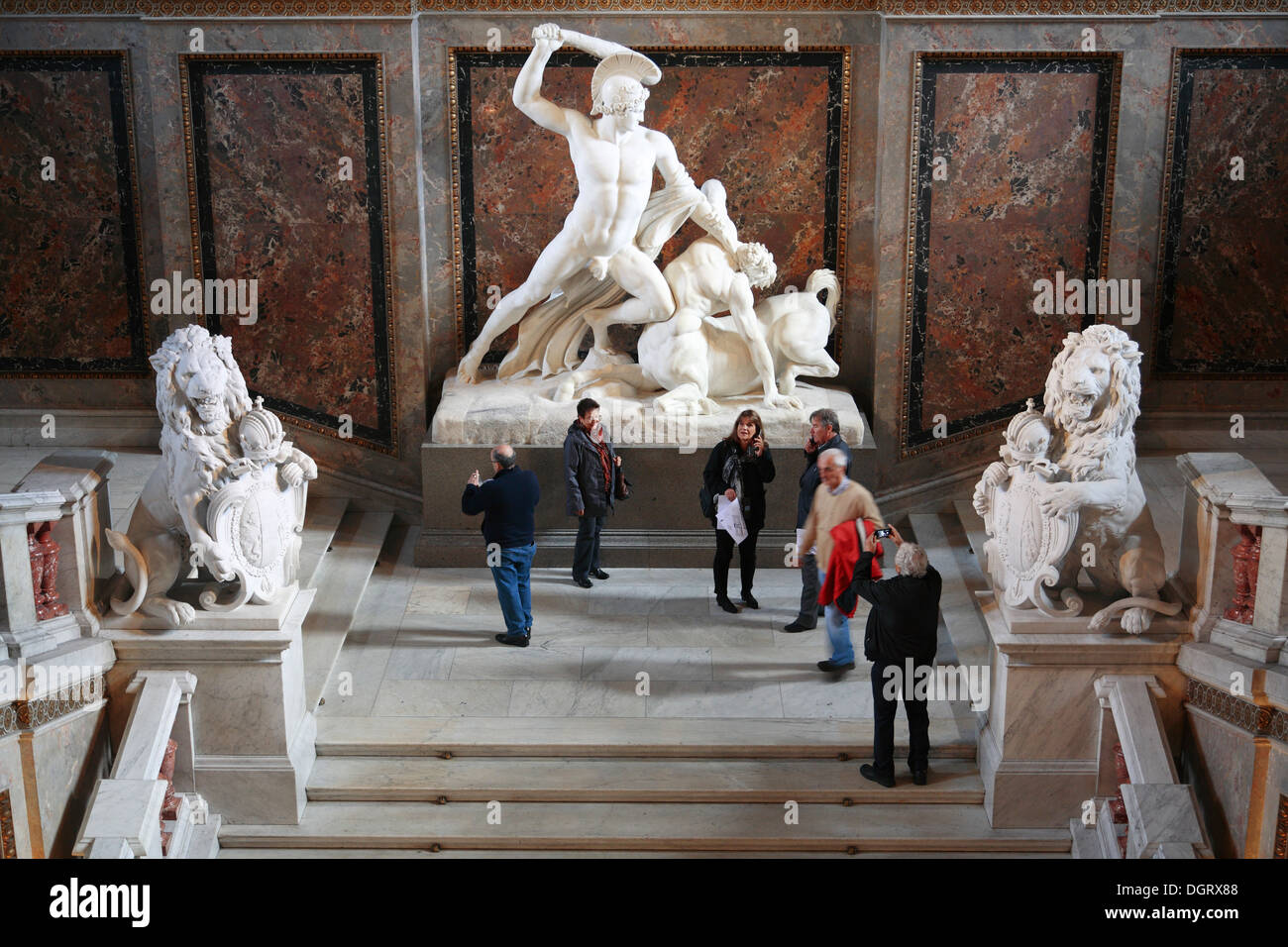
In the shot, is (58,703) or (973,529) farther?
(973,529)

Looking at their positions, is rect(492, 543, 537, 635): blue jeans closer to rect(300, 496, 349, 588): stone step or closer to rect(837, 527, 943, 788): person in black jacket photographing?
rect(300, 496, 349, 588): stone step

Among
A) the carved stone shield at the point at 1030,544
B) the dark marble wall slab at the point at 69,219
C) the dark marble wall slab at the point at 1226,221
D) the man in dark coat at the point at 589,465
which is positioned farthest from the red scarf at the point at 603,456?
the dark marble wall slab at the point at 1226,221

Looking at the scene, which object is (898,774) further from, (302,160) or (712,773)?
(302,160)

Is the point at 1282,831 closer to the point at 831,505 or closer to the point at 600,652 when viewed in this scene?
the point at 831,505

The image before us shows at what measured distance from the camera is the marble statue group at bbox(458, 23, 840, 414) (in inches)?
392

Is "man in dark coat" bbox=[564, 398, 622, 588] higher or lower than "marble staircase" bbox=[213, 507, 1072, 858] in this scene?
higher

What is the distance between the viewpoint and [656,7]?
10484 millimetres

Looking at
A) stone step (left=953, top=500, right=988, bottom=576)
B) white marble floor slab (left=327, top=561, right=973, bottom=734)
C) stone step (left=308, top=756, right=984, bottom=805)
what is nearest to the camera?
stone step (left=308, top=756, right=984, bottom=805)

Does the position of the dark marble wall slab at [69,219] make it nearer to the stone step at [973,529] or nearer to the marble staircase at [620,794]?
the marble staircase at [620,794]

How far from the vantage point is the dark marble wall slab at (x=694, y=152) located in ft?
34.8

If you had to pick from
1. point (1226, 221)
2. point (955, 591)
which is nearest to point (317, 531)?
point (955, 591)

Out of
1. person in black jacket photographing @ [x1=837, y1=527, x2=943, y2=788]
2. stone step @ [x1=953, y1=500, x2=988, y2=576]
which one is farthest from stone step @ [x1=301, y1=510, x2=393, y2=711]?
stone step @ [x1=953, y1=500, x2=988, y2=576]

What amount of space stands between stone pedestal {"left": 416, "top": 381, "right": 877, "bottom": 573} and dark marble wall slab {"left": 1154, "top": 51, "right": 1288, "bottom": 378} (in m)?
2.44

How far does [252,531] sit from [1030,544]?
3.62m
